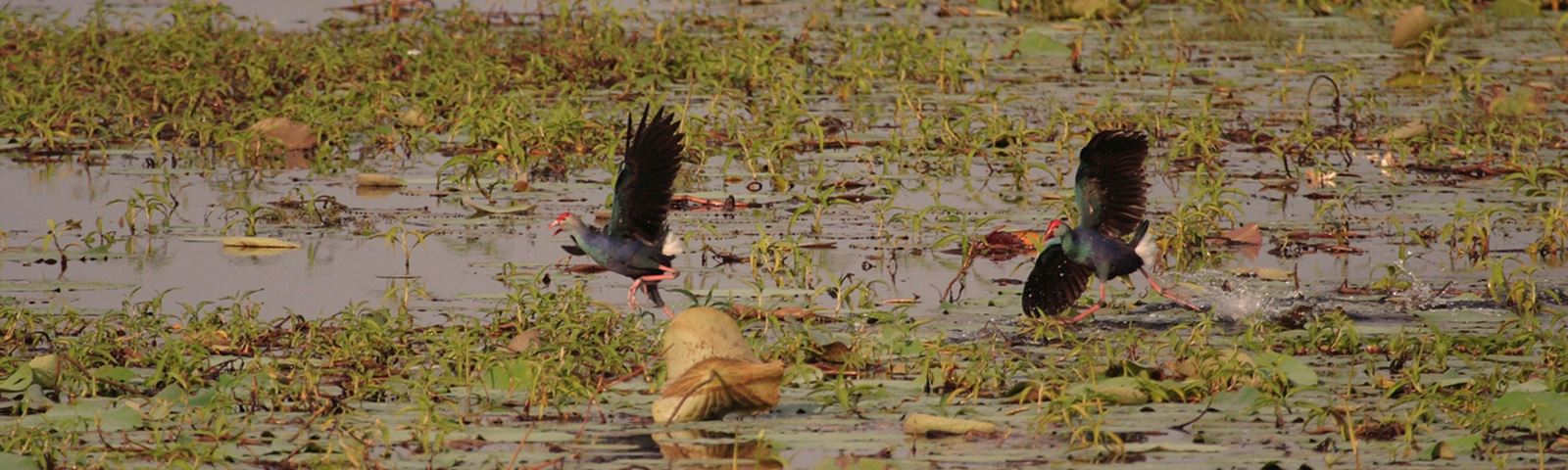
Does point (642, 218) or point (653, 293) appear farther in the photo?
point (653, 293)

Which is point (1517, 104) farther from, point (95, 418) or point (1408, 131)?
point (95, 418)

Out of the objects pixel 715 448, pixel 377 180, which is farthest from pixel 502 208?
pixel 715 448

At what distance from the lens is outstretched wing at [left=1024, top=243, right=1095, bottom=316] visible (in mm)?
6297

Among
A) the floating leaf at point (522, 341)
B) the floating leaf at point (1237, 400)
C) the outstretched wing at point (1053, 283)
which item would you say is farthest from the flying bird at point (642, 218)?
the floating leaf at point (1237, 400)

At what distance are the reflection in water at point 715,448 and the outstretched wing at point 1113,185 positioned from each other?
78.8 inches

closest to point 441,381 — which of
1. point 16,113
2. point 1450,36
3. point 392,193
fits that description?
point 392,193

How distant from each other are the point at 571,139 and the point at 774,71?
2.17 metres

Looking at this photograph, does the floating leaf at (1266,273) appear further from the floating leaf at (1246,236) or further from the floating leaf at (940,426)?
the floating leaf at (940,426)

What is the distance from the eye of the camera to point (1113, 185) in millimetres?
6473

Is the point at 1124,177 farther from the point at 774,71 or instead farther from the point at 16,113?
the point at 16,113

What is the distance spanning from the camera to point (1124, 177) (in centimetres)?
645

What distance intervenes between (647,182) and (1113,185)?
1445 mm

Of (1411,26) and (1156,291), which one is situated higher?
(1411,26)

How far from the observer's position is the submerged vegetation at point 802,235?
4.88 meters
